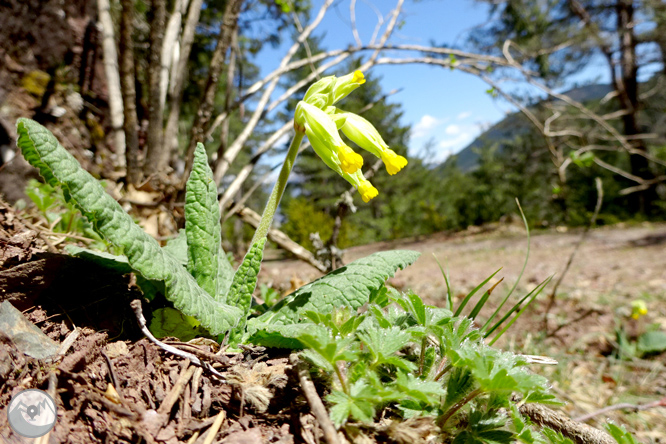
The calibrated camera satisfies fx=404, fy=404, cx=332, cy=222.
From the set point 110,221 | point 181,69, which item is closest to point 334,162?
point 110,221

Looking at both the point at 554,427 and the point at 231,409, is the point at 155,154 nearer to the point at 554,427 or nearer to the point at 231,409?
the point at 231,409

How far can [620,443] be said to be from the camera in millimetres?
773

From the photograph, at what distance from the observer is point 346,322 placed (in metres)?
0.83

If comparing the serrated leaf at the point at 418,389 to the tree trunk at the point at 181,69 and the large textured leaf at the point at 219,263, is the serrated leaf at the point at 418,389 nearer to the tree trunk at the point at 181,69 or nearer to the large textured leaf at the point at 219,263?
the large textured leaf at the point at 219,263

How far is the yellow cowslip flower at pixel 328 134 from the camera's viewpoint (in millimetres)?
1042

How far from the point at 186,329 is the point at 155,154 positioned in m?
1.49

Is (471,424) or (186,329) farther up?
(186,329)

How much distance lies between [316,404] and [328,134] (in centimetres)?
64

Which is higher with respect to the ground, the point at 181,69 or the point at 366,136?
the point at 181,69

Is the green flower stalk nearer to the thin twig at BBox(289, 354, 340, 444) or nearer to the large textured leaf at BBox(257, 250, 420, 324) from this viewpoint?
the large textured leaf at BBox(257, 250, 420, 324)

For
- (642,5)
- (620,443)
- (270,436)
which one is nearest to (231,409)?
(270,436)

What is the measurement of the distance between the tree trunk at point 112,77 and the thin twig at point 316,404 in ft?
6.83

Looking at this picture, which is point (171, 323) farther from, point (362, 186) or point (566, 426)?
point (566, 426)

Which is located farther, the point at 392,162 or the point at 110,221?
the point at 392,162
